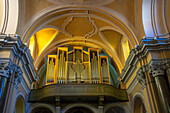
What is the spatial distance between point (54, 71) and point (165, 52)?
23.3 feet

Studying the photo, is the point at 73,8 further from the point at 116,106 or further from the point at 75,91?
the point at 116,106

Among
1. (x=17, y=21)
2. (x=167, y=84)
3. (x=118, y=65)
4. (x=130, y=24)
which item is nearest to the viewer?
(x=167, y=84)

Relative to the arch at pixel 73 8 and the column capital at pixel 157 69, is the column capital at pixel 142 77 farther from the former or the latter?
the arch at pixel 73 8

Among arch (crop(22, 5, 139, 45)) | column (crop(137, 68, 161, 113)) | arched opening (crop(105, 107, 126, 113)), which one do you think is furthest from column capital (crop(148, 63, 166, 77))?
arched opening (crop(105, 107, 126, 113))

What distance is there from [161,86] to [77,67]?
20.8ft

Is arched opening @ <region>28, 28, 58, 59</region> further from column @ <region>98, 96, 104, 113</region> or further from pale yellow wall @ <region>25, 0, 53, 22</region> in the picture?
column @ <region>98, 96, 104, 113</region>

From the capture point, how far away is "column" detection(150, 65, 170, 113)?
7536 mm

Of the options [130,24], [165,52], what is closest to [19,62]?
[130,24]

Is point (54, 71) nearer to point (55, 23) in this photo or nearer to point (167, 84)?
point (55, 23)

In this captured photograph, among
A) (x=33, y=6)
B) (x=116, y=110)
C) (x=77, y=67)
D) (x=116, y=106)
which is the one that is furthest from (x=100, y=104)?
(x=33, y=6)

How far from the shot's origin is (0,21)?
9.61m

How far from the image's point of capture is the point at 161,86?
26.1ft

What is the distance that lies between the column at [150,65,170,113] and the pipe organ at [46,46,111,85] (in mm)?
4485

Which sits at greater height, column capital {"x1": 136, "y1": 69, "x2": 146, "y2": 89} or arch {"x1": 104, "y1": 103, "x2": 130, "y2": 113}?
column capital {"x1": 136, "y1": 69, "x2": 146, "y2": 89}
